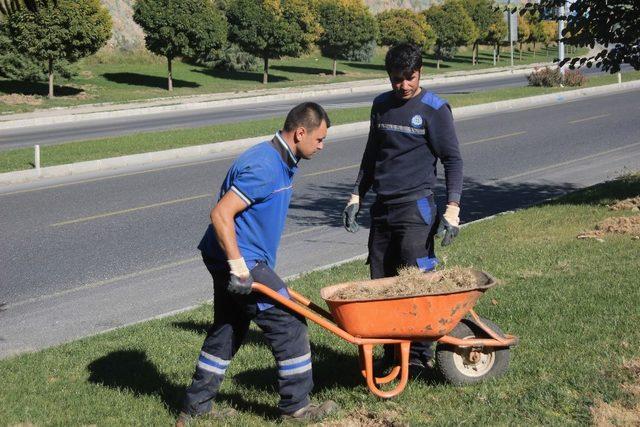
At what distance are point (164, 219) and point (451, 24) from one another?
2204 inches

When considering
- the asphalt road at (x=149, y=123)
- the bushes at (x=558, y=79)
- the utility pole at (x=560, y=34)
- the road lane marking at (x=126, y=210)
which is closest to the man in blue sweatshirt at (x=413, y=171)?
the utility pole at (x=560, y=34)

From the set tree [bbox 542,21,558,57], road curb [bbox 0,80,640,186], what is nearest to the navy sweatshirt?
road curb [bbox 0,80,640,186]

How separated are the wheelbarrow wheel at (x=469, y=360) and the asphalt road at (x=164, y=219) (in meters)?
3.19

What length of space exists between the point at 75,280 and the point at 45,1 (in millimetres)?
4176

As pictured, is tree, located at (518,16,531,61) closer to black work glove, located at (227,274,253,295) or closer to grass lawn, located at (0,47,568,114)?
grass lawn, located at (0,47,568,114)

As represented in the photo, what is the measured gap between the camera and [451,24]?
6556 centimetres

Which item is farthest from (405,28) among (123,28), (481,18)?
(123,28)

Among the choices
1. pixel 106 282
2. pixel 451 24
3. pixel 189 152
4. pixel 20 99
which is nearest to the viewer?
A: pixel 106 282

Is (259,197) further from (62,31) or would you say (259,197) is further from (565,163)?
(62,31)

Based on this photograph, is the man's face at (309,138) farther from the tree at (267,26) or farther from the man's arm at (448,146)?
the tree at (267,26)

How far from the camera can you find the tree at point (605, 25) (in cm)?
1080

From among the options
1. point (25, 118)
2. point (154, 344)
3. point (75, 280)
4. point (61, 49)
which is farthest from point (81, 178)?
point (61, 49)

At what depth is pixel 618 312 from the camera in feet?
21.0

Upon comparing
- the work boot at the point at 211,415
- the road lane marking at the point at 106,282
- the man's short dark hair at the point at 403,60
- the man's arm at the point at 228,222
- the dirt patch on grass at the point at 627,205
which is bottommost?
the road lane marking at the point at 106,282
